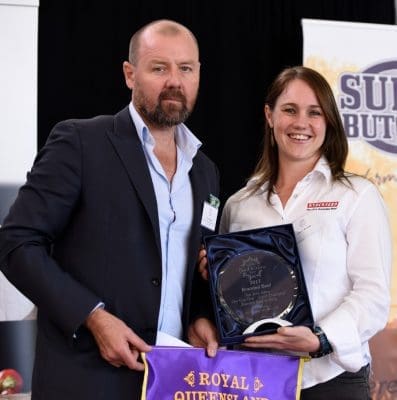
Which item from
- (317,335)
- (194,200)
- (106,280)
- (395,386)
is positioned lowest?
(395,386)

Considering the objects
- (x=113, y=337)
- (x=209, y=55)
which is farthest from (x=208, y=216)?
(x=209, y=55)

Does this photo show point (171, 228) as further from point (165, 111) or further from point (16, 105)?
point (16, 105)

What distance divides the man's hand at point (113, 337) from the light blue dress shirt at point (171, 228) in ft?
0.57

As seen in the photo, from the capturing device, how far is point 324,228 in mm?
2078

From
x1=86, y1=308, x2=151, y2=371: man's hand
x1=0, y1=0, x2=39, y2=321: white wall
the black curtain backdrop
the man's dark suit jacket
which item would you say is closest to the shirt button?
the man's dark suit jacket

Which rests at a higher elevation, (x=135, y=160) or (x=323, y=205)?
(x=135, y=160)

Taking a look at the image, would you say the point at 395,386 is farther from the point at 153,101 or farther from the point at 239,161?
the point at 153,101

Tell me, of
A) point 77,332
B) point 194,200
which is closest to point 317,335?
point 194,200

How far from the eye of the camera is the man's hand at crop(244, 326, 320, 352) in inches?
72.8

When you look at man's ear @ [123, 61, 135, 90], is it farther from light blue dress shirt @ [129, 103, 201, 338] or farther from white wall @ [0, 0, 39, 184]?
white wall @ [0, 0, 39, 184]

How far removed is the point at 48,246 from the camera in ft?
5.84

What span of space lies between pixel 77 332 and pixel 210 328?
1.26 ft

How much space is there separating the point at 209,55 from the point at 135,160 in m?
2.91

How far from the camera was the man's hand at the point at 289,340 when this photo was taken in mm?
1850
